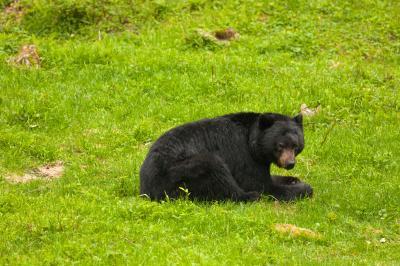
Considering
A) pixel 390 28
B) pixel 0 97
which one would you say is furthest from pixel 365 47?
pixel 0 97

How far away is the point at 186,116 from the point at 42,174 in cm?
331

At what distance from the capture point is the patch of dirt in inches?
479

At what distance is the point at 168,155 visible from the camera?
33.9ft

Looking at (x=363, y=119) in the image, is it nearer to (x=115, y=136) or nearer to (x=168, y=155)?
(x=115, y=136)

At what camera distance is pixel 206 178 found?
34.0 feet

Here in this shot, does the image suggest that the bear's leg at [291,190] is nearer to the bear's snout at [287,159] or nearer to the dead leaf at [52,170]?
the bear's snout at [287,159]

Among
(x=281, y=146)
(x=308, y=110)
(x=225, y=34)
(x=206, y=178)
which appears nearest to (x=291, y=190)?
(x=281, y=146)

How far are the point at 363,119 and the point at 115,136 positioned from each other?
4816mm

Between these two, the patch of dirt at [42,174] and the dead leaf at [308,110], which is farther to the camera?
the dead leaf at [308,110]

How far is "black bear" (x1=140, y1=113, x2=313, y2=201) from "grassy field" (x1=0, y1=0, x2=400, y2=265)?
11.3 inches

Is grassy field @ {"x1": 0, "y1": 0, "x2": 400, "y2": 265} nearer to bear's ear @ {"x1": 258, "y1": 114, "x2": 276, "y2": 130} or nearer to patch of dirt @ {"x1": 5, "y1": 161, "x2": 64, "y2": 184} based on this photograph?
patch of dirt @ {"x1": 5, "y1": 161, "x2": 64, "y2": 184}

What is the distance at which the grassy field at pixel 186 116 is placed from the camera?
900 centimetres

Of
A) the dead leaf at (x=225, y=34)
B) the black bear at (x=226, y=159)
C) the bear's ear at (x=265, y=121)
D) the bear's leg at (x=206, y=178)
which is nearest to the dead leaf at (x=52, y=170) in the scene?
the black bear at (x=226, y=159)

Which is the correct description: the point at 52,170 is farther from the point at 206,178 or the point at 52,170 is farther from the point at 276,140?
the point at 276,140
